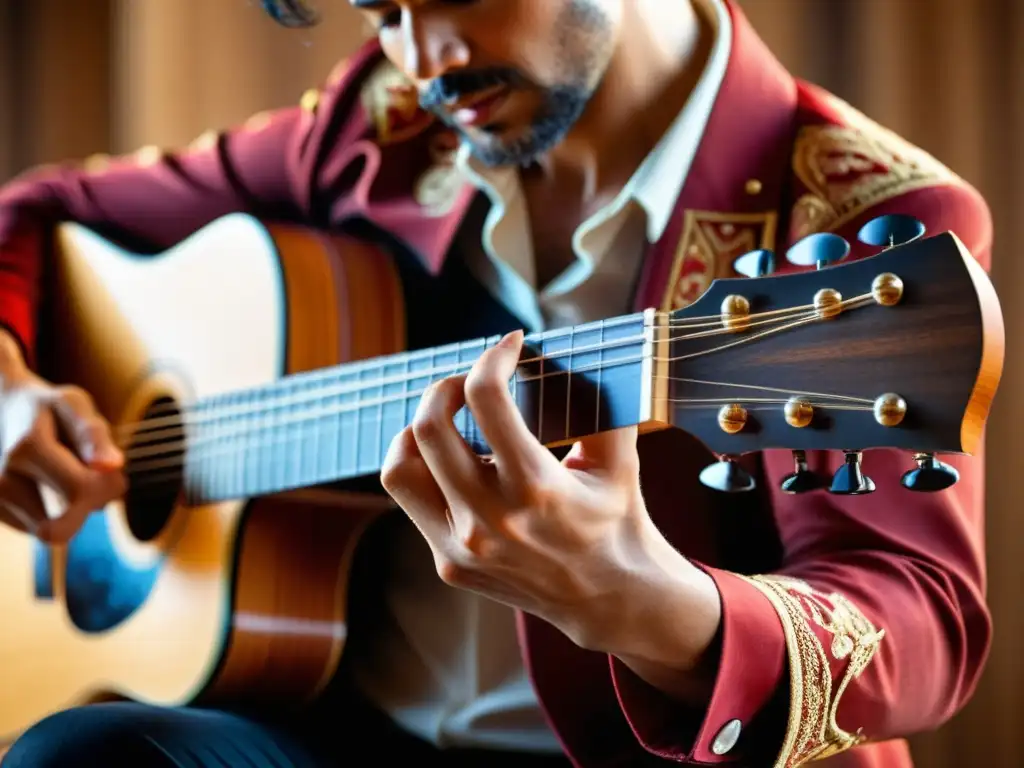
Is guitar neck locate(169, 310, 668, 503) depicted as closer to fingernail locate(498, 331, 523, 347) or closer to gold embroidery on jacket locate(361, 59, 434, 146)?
fingernail locate(498, 331, 523, 347)

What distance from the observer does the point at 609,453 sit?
593 mm

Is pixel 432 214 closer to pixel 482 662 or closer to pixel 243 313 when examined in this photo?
pixel 243 313

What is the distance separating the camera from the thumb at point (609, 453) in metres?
0.59

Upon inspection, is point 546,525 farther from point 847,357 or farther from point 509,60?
point 509,60

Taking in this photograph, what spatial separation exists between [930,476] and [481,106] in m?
0.47

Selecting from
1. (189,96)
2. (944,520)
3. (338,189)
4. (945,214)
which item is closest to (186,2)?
(189,96)

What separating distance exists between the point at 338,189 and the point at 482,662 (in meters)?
0.47

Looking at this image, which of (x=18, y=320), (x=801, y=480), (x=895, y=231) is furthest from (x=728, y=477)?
(x=18, y=320)

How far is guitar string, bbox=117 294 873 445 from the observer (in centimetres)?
60

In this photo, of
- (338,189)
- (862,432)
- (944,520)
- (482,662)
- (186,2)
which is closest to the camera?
(862,432)

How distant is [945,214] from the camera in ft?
2.51

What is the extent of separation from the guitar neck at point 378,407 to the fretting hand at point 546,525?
4 cm

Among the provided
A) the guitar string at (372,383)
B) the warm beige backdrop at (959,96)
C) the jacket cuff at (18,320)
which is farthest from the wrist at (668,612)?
the jacket cuff at (18,320)

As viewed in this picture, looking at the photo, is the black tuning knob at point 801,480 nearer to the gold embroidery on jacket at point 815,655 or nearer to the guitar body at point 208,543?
the gold embroidery on jacket at point 815,655
